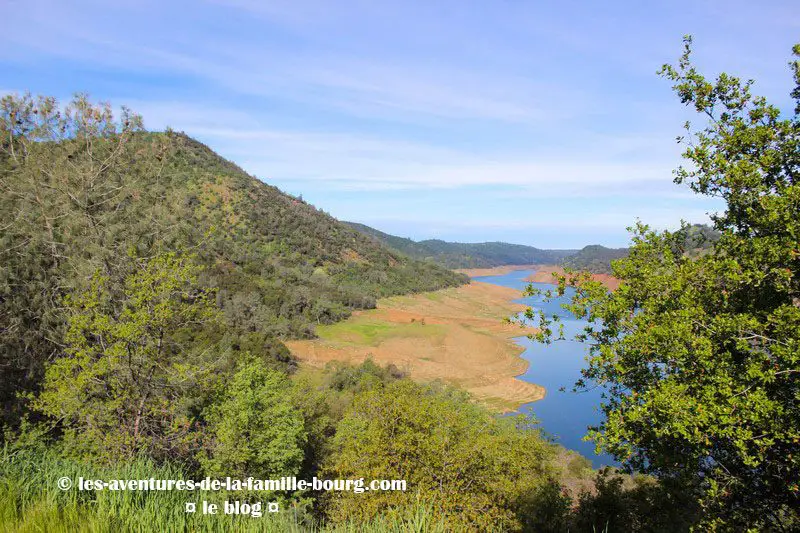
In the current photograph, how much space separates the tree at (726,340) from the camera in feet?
20.6

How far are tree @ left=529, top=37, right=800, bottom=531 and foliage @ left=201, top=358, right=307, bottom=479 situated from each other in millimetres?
11729

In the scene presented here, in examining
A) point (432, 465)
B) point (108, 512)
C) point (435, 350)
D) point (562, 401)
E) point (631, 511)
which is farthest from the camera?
point (435, 350)

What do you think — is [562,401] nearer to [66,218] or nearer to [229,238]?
[66,218]

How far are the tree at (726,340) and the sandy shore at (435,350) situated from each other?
30.0 meters

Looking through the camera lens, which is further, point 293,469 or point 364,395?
point 364,395

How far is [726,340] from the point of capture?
6891mm

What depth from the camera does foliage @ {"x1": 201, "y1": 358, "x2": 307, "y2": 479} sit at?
1485 centimetres

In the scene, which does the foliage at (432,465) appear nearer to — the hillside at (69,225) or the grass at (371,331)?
the hillside at (69,225)

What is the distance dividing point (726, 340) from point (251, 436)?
15.0 metres

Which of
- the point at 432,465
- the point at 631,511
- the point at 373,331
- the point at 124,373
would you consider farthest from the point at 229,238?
the point at 631,511

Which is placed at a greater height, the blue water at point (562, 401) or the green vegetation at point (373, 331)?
the green vegetation at point (373, 331)

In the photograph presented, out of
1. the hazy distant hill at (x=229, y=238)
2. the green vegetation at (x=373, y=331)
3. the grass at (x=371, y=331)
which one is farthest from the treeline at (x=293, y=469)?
the green vegetation at (x=373, y=331)

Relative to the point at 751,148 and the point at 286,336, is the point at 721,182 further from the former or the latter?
A: the point at 286,336

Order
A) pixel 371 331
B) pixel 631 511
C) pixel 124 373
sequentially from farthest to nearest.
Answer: pixel 371 331, pixel 631 511, pixel 124 373
